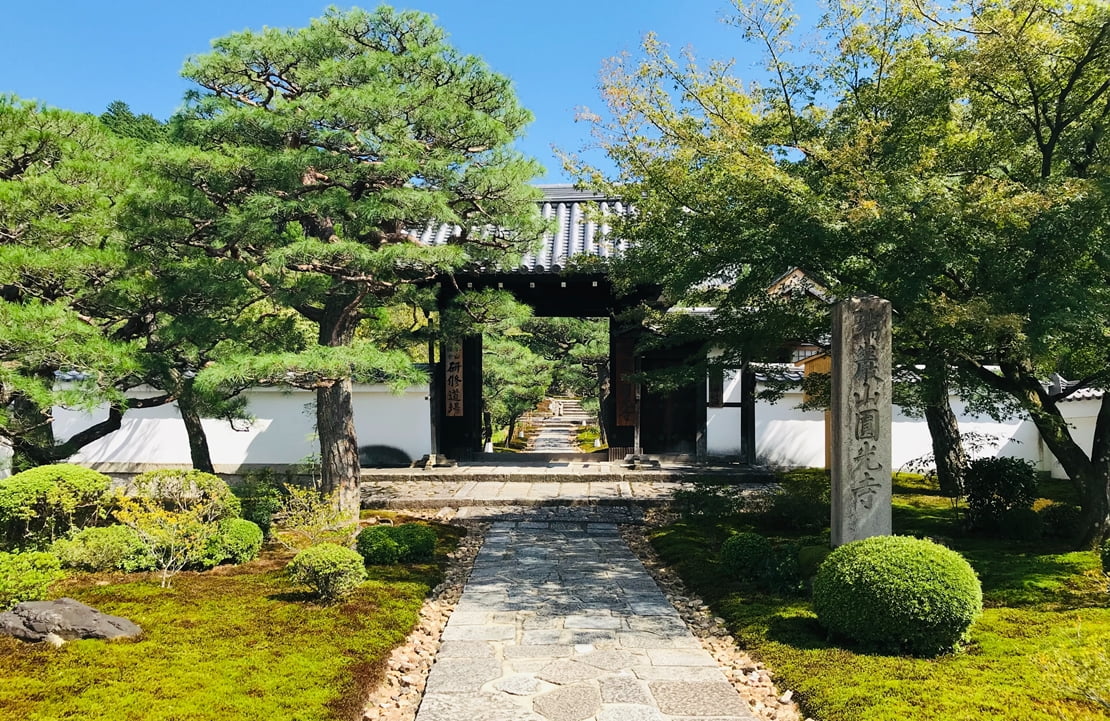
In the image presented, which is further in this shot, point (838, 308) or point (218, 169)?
point (218, 169)

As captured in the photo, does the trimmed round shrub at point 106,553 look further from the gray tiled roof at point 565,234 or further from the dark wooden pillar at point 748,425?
the dark wooden pillar at point 748,425

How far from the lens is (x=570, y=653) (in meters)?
5.48

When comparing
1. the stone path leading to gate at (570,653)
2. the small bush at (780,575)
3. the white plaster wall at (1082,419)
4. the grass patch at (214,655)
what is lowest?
the stone path leading to gate at (570,653)

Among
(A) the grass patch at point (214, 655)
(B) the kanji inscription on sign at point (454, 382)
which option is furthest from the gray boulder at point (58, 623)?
(B) the kanji inscription on sign at point (454, 382)

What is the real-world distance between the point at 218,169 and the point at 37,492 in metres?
4.07

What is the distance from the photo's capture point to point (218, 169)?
7.23 metres

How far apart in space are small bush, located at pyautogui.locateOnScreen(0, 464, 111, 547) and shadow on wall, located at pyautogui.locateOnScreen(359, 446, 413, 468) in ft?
21.8

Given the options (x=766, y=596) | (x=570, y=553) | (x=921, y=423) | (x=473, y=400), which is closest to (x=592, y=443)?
(x=473, y=400)

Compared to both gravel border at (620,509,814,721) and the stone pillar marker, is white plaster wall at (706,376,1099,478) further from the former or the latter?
the stone pillar marker

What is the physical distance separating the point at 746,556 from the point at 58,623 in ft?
19.7

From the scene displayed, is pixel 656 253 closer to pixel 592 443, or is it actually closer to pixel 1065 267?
pixel 1065 267

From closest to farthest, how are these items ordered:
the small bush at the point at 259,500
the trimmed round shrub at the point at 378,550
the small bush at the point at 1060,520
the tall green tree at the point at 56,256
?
the tall green tree at the point at 56,256, the trimmed round shrub at the point at 378,550, the small bush at the point at 1060,520, the small bush at the point at 259,500

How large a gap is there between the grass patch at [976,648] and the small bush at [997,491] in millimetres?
415

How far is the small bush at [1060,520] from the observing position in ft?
28.0
